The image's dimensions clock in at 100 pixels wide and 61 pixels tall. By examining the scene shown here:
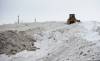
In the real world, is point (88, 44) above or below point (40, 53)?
above

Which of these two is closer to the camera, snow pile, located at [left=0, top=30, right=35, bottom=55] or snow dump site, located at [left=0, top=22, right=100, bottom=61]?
snow dump site, located at [left=0, top=22, right=100, bottom=61]

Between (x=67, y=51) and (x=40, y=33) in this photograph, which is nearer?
(x=67, y=51)

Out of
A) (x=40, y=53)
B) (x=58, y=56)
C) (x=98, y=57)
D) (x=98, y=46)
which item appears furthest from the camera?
(x=40, y=53)

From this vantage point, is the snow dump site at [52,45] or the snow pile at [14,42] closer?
the snow dump site at [52,45]

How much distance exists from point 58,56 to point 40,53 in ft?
4.53

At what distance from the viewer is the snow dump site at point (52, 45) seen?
32.5 feet

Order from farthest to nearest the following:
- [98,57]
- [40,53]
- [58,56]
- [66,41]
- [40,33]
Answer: [40,33] → [66,41] → [40,53] → [58,56] → [98,57]

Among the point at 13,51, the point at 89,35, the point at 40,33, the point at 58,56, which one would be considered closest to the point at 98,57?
the point at 58,56

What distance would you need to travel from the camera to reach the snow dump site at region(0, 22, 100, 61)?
32.5ft

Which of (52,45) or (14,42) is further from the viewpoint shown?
(14,42)

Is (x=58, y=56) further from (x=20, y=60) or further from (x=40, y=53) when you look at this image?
(x=20, y=60)

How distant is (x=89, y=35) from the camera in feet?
39.6

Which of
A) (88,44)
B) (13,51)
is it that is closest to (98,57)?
(88,44)

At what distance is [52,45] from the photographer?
472 inches
